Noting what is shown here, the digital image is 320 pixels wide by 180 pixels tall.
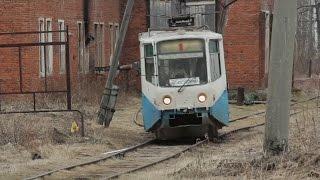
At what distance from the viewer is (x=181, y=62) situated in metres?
20.8

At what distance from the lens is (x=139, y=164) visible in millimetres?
16656

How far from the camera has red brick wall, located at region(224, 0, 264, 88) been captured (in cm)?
3969

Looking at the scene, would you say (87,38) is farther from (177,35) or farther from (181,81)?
(181,81)

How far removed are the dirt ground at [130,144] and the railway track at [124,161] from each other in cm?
38

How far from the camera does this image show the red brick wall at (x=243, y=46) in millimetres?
39688

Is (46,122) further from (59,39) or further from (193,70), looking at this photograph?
(59,39)

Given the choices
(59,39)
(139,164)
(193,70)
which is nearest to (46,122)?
(193,70)

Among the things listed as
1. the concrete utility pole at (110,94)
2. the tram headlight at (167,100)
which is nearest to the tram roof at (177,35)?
the tram headlight at (167,100)

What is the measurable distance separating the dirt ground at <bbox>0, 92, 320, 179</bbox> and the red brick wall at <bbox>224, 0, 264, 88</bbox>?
11196 millimetres

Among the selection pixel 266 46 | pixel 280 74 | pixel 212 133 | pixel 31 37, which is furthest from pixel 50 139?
pixel 266 46

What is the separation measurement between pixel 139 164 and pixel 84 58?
18.0 metres

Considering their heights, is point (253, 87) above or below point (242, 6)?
below

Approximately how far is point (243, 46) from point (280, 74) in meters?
26.4

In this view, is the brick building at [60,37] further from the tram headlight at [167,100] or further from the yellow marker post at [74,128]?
the tram headlight at [167,100]
